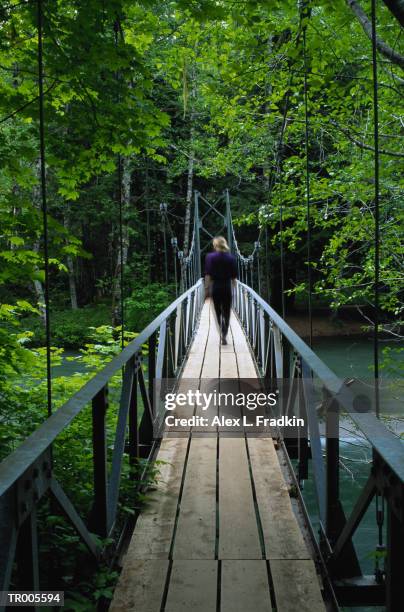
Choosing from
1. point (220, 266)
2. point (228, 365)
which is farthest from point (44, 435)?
point (220, 266)

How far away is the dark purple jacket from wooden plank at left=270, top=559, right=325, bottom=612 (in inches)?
148

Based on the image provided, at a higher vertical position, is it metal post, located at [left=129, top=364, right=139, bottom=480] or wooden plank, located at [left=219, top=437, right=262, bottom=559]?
metal post, located at [left=129, top=364, right=139, bottom=480]

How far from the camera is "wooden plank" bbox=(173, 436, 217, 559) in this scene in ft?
6.24

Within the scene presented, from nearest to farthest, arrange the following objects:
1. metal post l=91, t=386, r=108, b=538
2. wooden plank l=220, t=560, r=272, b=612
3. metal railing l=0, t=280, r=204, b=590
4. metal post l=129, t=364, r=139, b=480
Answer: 1. metal railing l=0, t=280, r=204, b=590
2. wooden plank l=220, t=560, r=272, b=612
3. metal post l=91, t=386, r=108, b=538
4. metal post l=129, t=364, r=139, b=480

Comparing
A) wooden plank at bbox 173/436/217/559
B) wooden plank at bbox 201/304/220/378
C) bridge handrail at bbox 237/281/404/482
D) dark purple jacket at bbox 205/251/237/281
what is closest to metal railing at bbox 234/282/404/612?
bridge handrail at bbox 237/281/404/482

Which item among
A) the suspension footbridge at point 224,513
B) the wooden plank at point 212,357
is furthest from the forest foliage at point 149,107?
the wooden plank at point 212,357

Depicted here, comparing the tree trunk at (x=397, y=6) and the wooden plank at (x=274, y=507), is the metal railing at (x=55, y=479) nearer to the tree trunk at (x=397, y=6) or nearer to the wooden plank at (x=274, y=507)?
the wooden plank at (x=274, y=507)

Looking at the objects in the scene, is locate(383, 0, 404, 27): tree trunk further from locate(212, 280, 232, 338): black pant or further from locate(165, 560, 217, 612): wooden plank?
locate(212, 280, 232, 338): black pant

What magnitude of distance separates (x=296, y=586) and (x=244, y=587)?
15 centimetres

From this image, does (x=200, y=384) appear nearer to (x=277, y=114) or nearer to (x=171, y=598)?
(x=171, y=598)

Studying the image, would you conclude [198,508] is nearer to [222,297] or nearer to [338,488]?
[338,488]

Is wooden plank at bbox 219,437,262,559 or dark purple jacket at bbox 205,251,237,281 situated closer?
wooden plank at bbox 219,437,262,559

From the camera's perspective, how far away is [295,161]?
21.4 feet

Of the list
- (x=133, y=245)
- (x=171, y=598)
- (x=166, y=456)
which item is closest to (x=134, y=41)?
(x=166, y=456)
